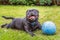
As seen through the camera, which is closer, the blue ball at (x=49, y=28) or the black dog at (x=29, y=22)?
the blue ball at (x=49, y=28)

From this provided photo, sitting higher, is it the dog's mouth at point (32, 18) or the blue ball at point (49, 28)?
the dog's mouth at point (32, 18)

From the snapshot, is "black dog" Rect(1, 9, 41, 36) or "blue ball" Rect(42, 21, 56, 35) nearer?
"blue ball" Rect(42, 21, 56, 35)

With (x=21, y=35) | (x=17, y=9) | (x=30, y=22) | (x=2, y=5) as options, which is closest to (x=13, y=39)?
(x=21, y=35)

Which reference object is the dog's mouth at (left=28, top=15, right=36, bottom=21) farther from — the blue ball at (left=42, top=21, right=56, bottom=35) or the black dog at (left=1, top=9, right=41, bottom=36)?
the blue ball at (left=42, top=21, right=56, bottom=35)

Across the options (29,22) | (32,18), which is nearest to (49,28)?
(32,18)

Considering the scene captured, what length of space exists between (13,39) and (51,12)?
4.78 metres

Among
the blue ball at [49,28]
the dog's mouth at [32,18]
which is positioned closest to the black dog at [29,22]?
the dog's mouth at [32,18]

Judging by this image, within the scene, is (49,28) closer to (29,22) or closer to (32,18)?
(32,18)

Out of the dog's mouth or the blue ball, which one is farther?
the dog's mouth

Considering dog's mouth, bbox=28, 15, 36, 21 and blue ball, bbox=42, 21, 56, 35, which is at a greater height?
dog's mouth, bbox=28, 15, 36, 21

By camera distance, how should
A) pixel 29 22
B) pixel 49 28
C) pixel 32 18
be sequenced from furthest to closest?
pixel 29 22, pixel 32 18, pixel 49 28

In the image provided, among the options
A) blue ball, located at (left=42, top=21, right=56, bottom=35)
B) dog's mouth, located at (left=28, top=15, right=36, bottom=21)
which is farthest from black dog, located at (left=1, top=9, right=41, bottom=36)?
blue ball, located at (left=42, top=21, right=56, bottom=35)

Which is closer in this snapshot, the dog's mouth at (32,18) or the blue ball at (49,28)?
the blue ball at (49,28)

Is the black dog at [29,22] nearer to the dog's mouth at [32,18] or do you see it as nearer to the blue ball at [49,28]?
the dog's mouth at [32,18]
